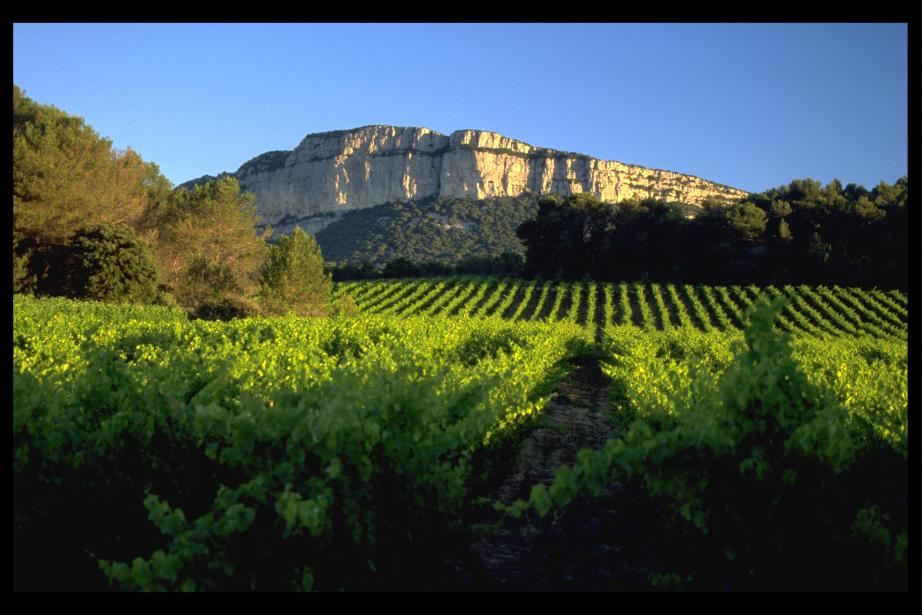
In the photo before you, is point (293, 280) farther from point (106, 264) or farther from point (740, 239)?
point (740, 239)

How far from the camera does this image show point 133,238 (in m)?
31.0

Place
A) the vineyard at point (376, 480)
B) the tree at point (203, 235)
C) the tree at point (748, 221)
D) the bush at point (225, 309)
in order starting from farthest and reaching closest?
the tree at point (748, 221) → the tree at point (203, 235) → the bush at point (225, 309) → the vineyard at point (376, 480)

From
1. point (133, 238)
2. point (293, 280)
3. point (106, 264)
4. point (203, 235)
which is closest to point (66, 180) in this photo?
point (133, 238)

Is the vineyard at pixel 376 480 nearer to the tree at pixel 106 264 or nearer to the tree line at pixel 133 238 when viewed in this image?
the tree at pixel 106 264

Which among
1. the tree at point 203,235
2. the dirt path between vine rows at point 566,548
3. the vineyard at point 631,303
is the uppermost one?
the tree at point 203,235

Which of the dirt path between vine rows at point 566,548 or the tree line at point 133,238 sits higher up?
the tree line at point 133,238

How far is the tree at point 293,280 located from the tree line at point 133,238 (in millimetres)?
52

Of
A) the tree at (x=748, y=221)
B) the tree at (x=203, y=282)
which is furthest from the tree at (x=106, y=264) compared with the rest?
the tree at (x=748, y=221)

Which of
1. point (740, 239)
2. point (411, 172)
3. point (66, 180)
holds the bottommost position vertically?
point (66, 180)

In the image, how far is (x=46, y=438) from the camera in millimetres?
4633

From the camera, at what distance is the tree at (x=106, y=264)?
29.8 meters

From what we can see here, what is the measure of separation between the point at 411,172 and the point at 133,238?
100683 mm
